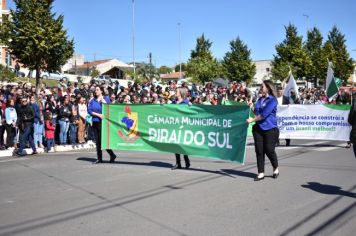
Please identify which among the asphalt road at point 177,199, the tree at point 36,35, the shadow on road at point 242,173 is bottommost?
the asphalt road at point 177,199

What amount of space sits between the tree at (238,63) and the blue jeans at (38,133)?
44692mm

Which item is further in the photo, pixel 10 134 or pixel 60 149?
pixel 60 149

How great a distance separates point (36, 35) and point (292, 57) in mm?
33676

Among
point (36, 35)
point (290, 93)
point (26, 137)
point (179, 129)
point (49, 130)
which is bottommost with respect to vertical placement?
point (26, 137)

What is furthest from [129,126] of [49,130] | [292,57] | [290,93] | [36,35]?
[292,57]

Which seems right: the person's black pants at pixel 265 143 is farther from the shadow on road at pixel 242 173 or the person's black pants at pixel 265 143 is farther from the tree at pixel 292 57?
the tree at pixel 292 57

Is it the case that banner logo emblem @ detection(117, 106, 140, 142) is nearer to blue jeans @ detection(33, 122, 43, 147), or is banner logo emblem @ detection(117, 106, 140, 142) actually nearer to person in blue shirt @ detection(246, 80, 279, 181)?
person in blue shirt @ detection(246, 80, 279, 181)

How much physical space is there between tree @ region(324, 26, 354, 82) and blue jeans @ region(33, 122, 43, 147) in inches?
1926

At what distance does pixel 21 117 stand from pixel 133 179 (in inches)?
246

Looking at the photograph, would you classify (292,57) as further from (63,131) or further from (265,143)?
(265,143)

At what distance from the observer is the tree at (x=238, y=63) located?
57094mm

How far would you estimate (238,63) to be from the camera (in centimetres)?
5706

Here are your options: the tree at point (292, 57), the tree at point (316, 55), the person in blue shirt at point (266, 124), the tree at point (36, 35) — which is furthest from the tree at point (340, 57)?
the person in blue shirt at point (266, 124)

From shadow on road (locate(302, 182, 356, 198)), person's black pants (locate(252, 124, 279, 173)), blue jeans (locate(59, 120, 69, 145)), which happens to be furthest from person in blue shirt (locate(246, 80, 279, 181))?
blue jeans (locate(59, 120, 69, 145))
